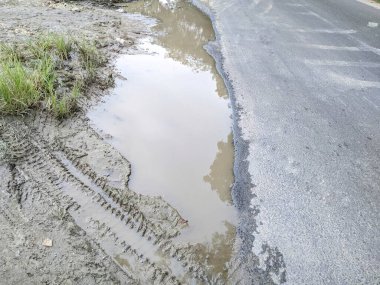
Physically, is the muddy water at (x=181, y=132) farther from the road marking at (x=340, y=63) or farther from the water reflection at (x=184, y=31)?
the road marking at (x=340, y=63)

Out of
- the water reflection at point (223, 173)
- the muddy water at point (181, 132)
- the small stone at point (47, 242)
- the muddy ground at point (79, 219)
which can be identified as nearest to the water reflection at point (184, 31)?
the muddy water at point (181, 132)

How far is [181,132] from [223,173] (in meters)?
0.89

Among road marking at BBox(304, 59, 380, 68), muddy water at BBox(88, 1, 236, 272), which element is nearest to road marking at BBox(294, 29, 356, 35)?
road marking at BBox(304, 59, 380, 68)

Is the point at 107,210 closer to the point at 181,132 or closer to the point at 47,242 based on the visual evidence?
the point at 47,242

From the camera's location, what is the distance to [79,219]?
2.82m

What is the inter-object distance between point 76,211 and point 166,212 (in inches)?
28.8

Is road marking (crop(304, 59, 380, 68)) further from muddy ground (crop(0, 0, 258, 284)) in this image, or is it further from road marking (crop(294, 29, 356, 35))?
muddy ground (crop(0, 0, 258, 284))

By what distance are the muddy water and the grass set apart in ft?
1.33

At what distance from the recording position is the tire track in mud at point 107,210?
2492 millimetres

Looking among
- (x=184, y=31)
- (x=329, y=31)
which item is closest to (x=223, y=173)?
(x=184, y=31)

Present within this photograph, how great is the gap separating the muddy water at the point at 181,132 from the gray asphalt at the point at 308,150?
19 centimetres

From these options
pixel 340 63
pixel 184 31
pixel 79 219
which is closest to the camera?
pixel 79 219

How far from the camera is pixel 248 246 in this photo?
2631 millimetres

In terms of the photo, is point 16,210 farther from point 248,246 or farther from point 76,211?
point 248,246
